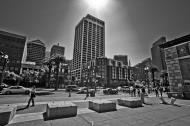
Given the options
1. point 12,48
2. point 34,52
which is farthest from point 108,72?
point 34,52

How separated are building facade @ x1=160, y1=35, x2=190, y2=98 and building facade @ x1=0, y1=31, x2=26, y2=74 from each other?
10169 cm

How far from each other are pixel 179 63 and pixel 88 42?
124 m

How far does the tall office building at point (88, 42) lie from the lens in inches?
5256

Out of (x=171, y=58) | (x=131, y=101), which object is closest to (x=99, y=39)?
(x=171, y=58)

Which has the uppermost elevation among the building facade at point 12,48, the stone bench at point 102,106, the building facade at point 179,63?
the building facade at point 12,48

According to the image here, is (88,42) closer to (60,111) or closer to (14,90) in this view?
(14,90)

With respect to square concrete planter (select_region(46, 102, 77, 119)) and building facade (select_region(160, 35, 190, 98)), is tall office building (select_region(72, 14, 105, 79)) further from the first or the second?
square concrete planter (select_region(46, 102, 77, 119))

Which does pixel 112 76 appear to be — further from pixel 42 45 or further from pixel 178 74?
pixel 42 45

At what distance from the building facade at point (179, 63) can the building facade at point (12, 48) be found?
4003 inches

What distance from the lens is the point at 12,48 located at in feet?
300

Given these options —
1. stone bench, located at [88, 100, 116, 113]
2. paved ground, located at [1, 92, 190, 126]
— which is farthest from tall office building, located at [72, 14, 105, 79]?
paved ground, located at [1, 92, 190, 126]

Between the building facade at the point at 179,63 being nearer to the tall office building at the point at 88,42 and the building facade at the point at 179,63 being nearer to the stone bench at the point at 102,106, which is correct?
the stone bench at the point at 102,106

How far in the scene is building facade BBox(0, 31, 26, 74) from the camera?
8794cm

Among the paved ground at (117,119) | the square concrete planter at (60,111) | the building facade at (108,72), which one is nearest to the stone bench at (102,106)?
the paved ground at (117,119)
